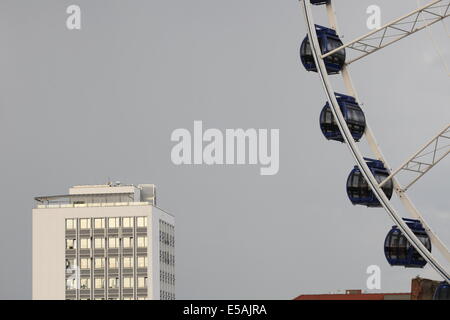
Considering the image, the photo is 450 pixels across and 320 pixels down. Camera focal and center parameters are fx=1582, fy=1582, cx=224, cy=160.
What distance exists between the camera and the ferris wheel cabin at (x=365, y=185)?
72.4 metres

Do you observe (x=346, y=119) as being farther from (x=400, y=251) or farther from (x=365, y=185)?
(x=400, y=251)

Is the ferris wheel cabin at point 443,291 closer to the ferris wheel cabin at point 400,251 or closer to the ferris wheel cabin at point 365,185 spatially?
the ferris wheel cabin at point 400,251

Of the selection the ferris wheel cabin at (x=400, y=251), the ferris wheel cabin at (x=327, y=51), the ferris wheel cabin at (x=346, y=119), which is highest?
the ferris wheel cabin at (x=327, y=51)

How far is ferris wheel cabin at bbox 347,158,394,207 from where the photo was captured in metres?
72.4

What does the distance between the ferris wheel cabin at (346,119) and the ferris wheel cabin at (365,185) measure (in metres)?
1.60

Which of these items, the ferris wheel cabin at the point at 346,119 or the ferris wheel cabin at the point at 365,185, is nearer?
the ferris wheel cabin at the point at 365,185

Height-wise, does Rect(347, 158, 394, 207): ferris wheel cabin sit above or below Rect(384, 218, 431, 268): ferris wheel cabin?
above

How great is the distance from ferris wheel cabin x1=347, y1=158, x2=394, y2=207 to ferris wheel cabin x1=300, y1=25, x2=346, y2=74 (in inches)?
195

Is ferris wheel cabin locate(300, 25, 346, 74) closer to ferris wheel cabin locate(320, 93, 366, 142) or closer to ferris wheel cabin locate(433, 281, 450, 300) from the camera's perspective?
ferris wheel cabin locate(320, 93, 366, 142)
